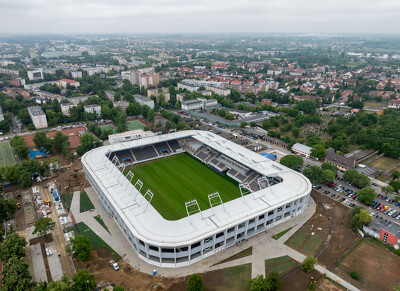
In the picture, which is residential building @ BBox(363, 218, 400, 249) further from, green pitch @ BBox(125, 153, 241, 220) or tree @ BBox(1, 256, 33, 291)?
tree @ BBox(1, 256, 33, 291)

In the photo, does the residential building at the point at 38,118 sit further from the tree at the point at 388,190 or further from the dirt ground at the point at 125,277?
the tree at the point at 388,190

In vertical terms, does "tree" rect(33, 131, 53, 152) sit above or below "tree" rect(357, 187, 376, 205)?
above

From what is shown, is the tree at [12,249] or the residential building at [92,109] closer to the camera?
the tree at [12,249]

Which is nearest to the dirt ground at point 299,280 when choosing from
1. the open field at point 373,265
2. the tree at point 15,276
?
the open field at point 373,265

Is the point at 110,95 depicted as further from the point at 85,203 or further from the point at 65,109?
the point at 85,203

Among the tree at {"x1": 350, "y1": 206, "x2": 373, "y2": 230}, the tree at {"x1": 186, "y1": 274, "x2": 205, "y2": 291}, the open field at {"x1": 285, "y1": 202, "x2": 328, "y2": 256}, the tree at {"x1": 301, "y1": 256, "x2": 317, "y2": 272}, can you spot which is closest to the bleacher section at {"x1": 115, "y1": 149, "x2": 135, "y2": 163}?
the tree at {"x1": 186, "y1": 274, "x2": 205, "y2": 291}
